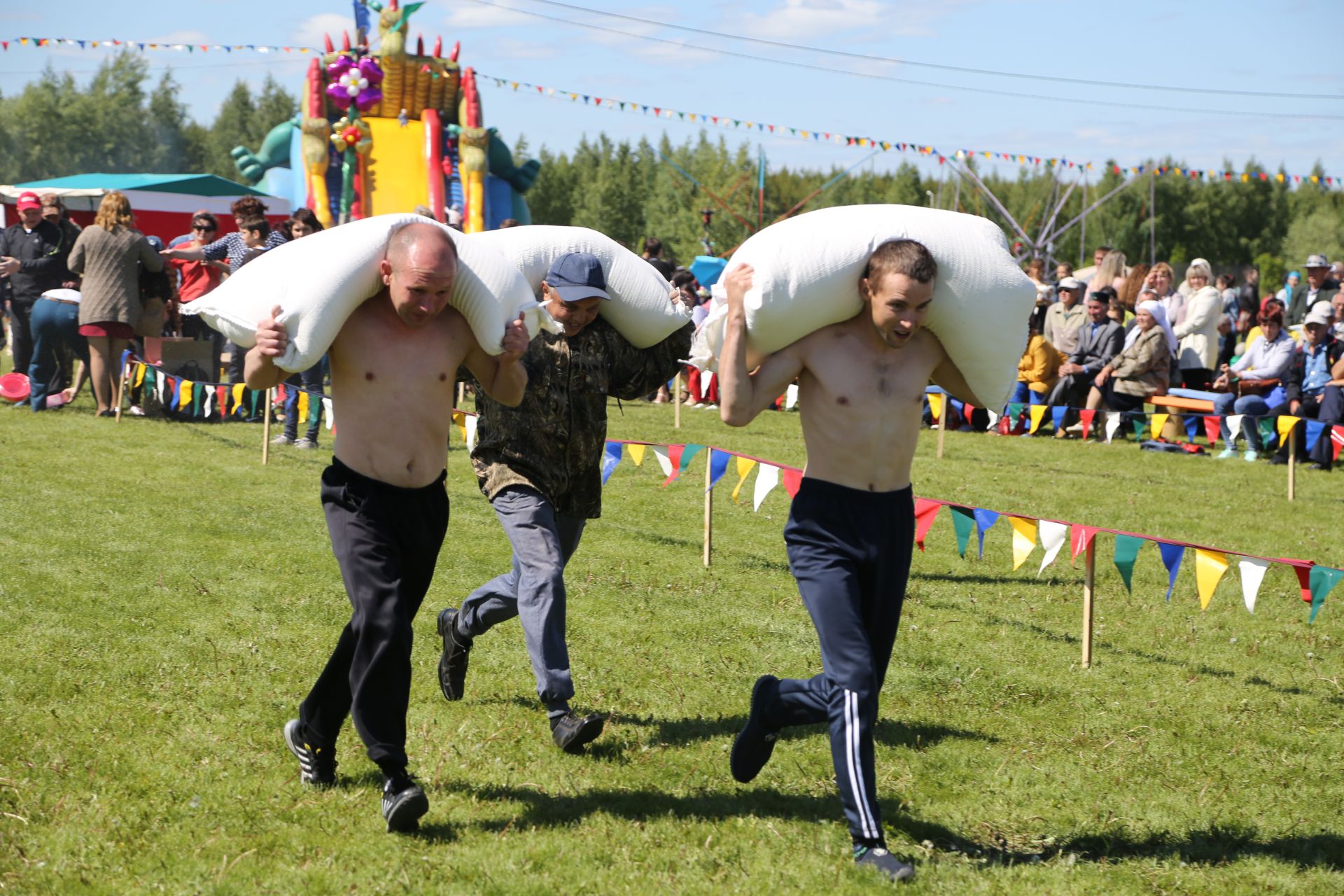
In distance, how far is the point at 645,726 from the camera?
19.3 ft

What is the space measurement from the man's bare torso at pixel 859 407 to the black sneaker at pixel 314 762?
209 centimetres

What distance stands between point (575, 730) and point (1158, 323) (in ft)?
41.8

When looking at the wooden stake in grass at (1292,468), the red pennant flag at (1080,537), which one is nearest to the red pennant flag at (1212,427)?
the wooden stake in grass at (1292,468)

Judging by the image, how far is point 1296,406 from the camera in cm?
1522

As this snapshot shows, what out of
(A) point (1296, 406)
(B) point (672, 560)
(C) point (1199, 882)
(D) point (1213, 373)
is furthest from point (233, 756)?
(D) point (1213, 373)

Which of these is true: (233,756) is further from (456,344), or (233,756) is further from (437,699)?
(456,344)

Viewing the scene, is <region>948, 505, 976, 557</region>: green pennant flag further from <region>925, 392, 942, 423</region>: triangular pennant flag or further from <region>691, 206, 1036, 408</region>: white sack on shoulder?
<region>925, 392, 942, 423</region>: triangular pennant flag

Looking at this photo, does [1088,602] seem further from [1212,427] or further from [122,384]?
[122,384]

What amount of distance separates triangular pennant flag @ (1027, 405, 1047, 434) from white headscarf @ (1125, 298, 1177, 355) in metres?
1.69

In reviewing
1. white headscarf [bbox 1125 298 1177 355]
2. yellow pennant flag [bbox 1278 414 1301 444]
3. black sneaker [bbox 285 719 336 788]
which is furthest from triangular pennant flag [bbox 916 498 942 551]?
white headscarf [bbox 1125 298 1177 355]

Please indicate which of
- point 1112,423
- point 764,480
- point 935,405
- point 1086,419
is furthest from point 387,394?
point 1086,419

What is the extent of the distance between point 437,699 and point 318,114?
77.6 feet

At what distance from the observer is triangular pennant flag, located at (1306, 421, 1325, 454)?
13.9 metres

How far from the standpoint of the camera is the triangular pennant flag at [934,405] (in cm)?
1528
